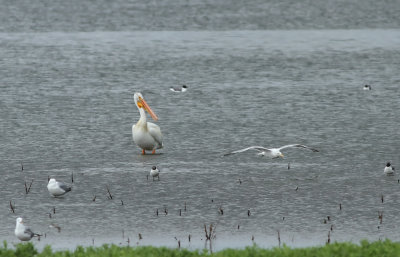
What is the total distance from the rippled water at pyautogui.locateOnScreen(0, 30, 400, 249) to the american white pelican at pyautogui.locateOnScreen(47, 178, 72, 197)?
0.52 ft

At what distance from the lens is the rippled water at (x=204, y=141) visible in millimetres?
13898

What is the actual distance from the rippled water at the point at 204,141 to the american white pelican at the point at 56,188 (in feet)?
0.52

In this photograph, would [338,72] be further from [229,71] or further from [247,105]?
[247,105]

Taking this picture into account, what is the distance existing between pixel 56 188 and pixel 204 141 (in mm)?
5764

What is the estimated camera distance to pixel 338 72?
32094 millimetres

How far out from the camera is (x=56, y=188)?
15117mm

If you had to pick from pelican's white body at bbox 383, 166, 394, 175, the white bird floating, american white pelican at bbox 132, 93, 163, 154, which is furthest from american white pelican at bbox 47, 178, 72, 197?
the white bird floating

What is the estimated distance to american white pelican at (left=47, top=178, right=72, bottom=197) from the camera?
49.6 feet

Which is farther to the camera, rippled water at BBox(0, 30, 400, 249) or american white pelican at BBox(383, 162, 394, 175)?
american white pelican at BBox(383, 162, 394, 175)

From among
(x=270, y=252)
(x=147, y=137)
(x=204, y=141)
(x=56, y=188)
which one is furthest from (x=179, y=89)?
(x=270, y=252)

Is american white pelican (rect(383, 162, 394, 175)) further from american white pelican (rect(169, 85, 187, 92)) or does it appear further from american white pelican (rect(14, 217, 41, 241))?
american white pelican (rect(169, 85, 187, 92))

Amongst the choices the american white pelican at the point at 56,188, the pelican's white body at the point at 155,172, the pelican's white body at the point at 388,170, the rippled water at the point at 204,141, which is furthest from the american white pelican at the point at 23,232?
the pelican's white body at the point at 388,170

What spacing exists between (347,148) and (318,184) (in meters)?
3.43

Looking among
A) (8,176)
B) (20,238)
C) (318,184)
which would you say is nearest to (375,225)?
(318,184)
